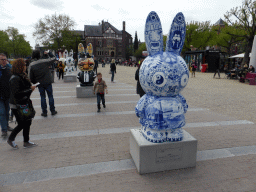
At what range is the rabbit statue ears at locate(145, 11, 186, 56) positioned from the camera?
9.80ft

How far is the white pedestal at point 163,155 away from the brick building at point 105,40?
64.3 meters

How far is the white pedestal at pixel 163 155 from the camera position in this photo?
9.99 feet

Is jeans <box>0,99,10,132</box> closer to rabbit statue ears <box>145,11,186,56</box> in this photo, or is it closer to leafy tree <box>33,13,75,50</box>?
rabbit statue ears <box>145,11,186,56</box>

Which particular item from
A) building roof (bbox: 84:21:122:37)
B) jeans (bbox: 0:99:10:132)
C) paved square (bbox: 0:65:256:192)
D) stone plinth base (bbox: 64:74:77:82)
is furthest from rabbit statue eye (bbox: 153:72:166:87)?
building roof (bbox: 84:21:122:37)

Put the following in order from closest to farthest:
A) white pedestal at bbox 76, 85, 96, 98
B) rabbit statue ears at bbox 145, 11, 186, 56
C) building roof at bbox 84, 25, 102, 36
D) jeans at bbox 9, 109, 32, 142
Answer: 1. rabbit statue ears at bbox 145, 11, 186, 56
2. jeans at bbox 9, 109, 32, 142
3. white pedestal at bbox 76, 85, 96, 98
4. building roof at bbox 84, 25, 102, 36

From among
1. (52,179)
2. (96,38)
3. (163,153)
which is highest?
(96,38)

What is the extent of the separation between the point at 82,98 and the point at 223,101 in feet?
20.9

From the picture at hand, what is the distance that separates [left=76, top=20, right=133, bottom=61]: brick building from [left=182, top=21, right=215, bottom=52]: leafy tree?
35980 millimetres

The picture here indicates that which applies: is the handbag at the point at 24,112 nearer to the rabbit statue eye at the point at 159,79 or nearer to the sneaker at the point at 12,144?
the sneaker at the point at 12,144

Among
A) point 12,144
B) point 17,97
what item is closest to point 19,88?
point 17,97

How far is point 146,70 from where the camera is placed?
9.93 ft

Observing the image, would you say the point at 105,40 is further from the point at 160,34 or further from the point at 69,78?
the point at 160,34

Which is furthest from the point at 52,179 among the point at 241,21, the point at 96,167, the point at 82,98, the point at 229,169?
the point at 241,21

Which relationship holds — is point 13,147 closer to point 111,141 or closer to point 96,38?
point 111,141
